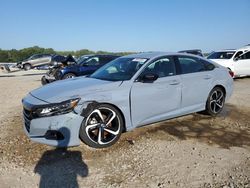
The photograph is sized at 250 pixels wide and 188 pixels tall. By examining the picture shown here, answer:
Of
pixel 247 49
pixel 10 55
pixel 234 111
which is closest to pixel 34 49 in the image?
pixel 10 55

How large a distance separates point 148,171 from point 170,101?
193 cm

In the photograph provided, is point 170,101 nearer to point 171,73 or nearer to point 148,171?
point 171,73

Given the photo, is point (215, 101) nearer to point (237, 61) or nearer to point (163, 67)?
point (163, 67)

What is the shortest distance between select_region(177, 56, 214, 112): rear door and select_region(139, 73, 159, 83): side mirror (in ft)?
2.90

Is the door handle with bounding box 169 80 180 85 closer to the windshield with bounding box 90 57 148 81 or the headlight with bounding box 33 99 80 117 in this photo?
the windshield with bounding box 90 57 148 81

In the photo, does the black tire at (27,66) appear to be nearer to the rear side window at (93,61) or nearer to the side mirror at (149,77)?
the rear side window at (93,61)

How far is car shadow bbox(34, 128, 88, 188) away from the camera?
11.2 ft

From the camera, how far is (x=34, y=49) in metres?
52.7

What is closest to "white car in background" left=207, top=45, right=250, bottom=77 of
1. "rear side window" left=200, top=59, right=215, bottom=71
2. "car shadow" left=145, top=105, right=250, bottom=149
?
"car shadow" left=145, top=105, right=250, bottom=149

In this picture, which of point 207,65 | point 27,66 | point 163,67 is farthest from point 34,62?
point 163,67

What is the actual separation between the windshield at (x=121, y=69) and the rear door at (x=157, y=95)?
20cm

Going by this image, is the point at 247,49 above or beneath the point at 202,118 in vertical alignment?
above

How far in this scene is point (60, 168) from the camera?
12.5 feet

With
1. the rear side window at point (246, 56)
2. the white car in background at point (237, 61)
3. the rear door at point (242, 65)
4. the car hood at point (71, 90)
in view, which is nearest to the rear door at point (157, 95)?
the car hood at point (71, 90)
